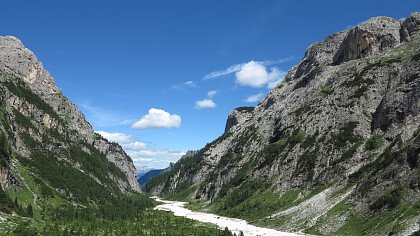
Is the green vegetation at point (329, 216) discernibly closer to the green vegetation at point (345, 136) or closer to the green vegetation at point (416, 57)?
the green vegetation at point (345, 136)

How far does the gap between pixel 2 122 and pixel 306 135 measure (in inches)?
5102

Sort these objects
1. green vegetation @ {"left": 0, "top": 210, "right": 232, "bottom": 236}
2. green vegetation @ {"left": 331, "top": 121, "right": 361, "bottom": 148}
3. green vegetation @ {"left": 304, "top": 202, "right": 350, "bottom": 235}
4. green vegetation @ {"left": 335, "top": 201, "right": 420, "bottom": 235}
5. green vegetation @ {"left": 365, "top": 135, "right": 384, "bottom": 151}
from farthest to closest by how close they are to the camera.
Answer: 1. green vegetation @ {"left": 331, "top": 121, "right": 361, "bottom": 148}
2. green vegetation @ {"left": 365, "top": 135, "right": 384, "bottom": 151}
3. green vegetation @ {"left": 304, "top": 202, "right": 350, "bottom": 235}
4. green vegetation @ {"left": 0, "top": 210, "right": 232, "bottom": 236}
5. green vegetation @ {"left": 335, "top": 201, "right": 420, "bottom": 235}

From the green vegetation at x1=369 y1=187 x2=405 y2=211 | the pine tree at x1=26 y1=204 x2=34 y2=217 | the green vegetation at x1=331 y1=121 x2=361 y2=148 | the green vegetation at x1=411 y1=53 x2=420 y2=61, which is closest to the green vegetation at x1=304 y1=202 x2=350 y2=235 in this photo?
the green vegetation at x1=369 y1=187 x2=405 y2=211

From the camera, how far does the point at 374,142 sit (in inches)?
5561

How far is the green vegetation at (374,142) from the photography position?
139 metres

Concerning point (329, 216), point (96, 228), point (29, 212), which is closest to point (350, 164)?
point (329, 216)

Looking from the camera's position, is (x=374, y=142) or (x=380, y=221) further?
(x=374, y=142)

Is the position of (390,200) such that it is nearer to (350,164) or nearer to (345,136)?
(350,164)

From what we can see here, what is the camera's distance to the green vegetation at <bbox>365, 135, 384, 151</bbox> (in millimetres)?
Answer: 138625

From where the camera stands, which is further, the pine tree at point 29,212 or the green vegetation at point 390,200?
the pine tree at point 29,212

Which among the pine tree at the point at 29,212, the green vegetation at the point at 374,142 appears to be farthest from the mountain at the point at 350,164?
the pine tree at the point at 29,212

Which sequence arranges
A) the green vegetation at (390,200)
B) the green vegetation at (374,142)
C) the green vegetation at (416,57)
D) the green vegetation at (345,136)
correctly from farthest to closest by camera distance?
the green vegetation at (416,57) → the green vegetation at (345,136) → the green vegetation at (374,142) → the green vegetation at (390,200)

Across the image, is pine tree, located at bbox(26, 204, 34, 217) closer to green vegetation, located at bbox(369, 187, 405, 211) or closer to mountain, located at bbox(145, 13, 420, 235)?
mountain, located at bbox(145, 13, 420, 235)

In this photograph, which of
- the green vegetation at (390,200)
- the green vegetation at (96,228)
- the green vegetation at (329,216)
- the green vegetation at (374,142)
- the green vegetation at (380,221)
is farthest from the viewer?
the green vegetation at (374,142)
